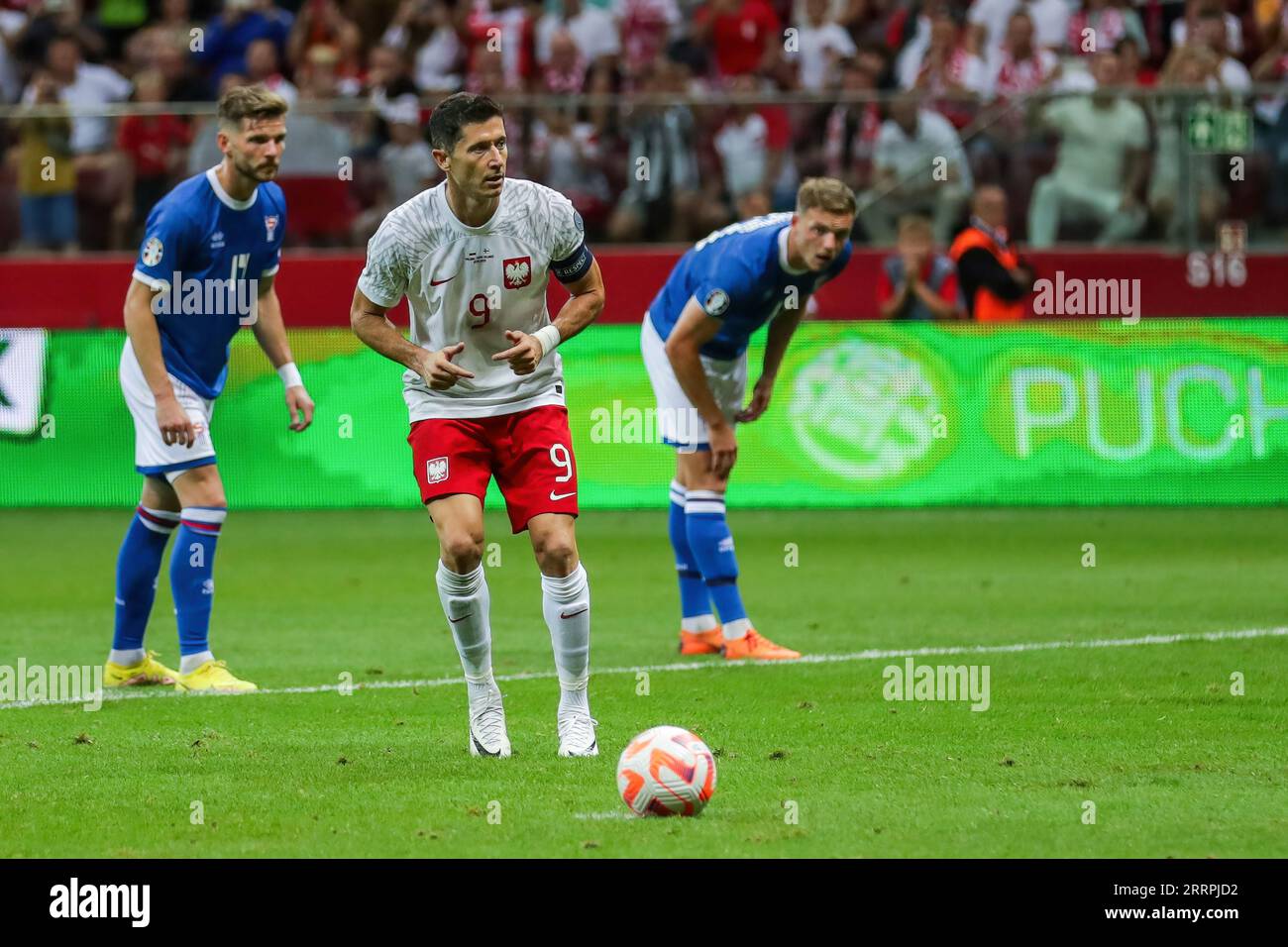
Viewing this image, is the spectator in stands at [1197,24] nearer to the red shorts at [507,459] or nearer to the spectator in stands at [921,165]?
the spectator in stands at [921,165]

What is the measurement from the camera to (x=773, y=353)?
10359 mm

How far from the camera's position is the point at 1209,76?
56.3 feet

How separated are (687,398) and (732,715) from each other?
2.40 metres

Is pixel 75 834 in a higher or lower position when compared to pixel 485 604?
lower

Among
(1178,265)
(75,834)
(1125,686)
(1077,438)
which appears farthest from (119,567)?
(1178,265)

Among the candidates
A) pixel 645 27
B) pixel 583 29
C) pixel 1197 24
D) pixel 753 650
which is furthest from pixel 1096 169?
pixel 753 650

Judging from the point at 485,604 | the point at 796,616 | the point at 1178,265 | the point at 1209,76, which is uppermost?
the point at 1209,76

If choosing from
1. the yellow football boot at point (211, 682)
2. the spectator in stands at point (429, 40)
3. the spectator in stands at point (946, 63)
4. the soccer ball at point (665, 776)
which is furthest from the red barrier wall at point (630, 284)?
the soccer ball at point (665, 776)

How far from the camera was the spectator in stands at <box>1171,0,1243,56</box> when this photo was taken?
1805 centimetres

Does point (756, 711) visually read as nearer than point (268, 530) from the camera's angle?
Yes

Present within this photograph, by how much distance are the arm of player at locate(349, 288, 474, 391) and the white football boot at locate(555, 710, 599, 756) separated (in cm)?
121

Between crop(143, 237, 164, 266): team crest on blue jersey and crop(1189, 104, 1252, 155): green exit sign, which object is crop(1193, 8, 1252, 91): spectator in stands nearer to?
crop(1189, 104, 1252, 155): green exit sign
